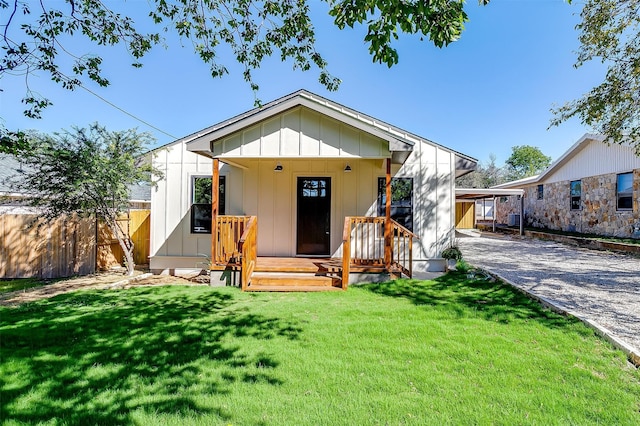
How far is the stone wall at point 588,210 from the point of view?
13102 millimetres

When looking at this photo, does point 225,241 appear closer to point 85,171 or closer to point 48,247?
point 85,171

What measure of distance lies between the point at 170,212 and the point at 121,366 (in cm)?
600

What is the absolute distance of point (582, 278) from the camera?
7164mm

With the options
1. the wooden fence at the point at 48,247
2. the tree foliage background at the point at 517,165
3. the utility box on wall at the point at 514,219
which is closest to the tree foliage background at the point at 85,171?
the wooden fence at the point at 48,247

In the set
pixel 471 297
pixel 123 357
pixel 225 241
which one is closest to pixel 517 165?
pixel 471 297

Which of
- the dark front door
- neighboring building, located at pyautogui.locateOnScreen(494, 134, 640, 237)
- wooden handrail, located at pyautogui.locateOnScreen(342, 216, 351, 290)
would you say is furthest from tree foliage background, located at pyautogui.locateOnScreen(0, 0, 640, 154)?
neighboring building, located at pyautogui.locateOnScreen(494, 134, 640, 237)

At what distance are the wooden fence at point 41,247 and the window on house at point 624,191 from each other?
21.1 meters

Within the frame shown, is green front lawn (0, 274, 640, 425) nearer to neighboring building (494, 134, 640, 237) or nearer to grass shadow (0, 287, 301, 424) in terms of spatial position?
grass shadow (0, 287, 301, 424)

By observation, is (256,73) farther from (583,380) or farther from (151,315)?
(583,380)

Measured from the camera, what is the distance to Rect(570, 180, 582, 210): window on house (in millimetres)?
16219

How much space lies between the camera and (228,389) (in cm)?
276

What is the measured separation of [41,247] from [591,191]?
23.0m

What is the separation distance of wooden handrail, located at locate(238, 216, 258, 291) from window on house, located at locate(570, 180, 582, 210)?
18.3 m

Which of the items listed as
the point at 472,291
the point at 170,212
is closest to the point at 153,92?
the point at 170,212
